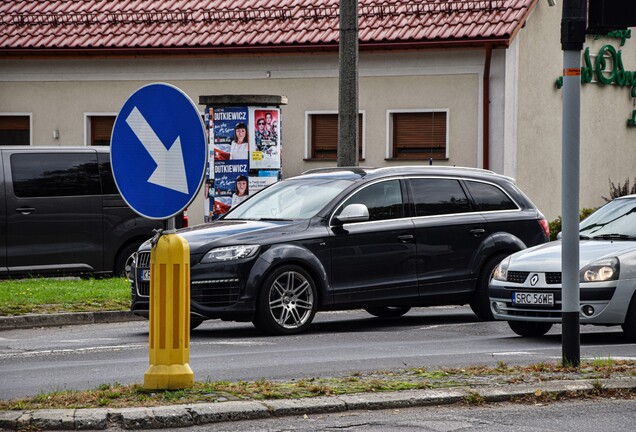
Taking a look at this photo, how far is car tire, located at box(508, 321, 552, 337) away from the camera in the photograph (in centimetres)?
1411

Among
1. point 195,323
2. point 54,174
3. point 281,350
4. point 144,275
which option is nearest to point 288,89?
point 54,174

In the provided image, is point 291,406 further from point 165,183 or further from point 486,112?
point 486,112

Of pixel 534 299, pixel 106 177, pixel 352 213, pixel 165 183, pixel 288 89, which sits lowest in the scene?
pixel 534 299

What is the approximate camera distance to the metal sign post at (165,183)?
9.01 meters

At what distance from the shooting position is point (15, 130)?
31594 millimetres

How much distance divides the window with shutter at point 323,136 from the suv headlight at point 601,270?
648 inches

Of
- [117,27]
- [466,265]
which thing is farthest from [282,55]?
[466,265]

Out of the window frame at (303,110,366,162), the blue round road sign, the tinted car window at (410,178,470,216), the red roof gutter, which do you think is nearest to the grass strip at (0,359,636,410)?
the blue round road sign

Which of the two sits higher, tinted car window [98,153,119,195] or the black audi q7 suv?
tinted car window [98,153,119,195]

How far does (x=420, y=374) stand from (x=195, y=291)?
14.3ft

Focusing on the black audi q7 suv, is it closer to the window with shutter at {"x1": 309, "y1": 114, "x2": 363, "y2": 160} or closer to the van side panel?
the van side panel

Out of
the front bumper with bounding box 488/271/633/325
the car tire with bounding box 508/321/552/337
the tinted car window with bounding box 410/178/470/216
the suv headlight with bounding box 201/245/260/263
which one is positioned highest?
the tinted car window with bounding box 410/178/470/216

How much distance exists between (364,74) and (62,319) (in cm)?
1445

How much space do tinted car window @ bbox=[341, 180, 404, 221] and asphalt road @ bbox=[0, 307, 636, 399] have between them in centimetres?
125
